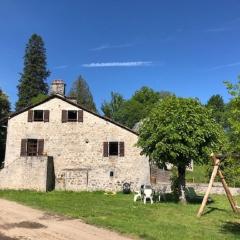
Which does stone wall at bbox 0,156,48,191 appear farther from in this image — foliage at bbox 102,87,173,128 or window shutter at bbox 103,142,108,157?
foliage at bbox 102,87,173,128

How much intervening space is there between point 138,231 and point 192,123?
35.6 ft

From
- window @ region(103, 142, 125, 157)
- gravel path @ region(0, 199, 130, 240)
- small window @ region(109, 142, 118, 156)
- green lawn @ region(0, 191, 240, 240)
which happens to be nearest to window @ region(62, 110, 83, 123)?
window @ region(103, 142, 125, 157)

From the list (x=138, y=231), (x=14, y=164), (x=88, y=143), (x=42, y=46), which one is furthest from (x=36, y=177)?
(x=42, y=46)

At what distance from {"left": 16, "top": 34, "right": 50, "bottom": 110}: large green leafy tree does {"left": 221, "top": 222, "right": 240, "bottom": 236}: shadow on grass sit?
51732 millimetres

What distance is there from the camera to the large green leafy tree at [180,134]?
942 inches

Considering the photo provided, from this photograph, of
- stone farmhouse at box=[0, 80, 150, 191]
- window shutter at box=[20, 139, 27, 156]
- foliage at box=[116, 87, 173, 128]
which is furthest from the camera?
foliage at box=[116, 87, 173, 128]

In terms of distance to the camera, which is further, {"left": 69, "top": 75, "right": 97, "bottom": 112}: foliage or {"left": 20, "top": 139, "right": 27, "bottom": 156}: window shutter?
{"left": 69, "top": 75, "right": 97, "bottom": 112}: foliage

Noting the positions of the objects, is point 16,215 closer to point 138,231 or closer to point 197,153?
point 138,231

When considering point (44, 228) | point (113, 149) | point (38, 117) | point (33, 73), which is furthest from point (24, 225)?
point (33, 73)

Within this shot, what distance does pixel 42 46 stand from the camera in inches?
2955

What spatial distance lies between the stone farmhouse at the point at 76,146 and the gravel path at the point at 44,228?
14655mm

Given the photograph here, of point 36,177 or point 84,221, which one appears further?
point 36,177

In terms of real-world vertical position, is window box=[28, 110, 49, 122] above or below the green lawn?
above

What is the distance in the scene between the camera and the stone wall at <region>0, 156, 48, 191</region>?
3116 cm
